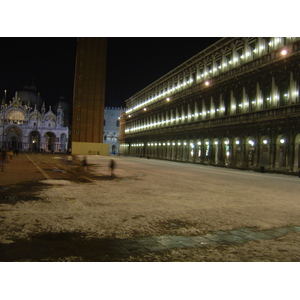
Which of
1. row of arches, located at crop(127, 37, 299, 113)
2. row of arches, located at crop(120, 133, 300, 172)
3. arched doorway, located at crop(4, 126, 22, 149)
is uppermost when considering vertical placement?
row of arches, located at crop(127, 37, 299, 113)

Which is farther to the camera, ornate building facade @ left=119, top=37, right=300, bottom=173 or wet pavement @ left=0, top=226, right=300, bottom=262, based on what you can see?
ornate building facade @ left=119, top=37, right=300, bottom=173

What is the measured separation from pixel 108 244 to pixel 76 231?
118cm

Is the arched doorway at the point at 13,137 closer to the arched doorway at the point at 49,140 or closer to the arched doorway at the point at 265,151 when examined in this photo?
the arched doorway at the point at 49,140

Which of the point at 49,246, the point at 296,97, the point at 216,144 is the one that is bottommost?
the point at 49,246

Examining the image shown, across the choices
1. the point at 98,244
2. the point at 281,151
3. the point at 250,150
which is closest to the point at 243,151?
the point at 250,150

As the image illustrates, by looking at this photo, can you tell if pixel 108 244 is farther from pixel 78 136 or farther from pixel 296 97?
pixel 78 136

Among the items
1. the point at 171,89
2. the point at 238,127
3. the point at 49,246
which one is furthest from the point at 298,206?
the point at 171,89

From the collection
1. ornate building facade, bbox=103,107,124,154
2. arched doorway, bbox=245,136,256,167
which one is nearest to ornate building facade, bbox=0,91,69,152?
ornate building facade, bbox=103,107,124,154

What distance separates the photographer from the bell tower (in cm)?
6956

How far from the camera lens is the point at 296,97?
27609 millimetres

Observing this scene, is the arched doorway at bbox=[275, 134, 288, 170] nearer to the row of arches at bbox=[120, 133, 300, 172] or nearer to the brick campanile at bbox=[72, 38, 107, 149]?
the row of arches at bbox=[120, 133, 300, 172]

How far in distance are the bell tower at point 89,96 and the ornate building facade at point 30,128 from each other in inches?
1878

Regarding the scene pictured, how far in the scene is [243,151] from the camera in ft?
112

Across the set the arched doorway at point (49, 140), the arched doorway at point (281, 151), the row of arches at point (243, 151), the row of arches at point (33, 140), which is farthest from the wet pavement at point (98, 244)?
the arched doorway at point (49, 140)
